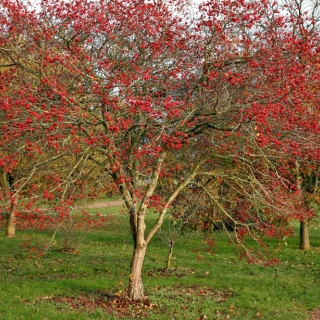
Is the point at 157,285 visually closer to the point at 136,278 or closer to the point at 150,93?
the point at 136,278

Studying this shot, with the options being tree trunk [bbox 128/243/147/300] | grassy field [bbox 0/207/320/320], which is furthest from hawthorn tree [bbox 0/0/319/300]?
grassy field [bbox 0/207/320/320]

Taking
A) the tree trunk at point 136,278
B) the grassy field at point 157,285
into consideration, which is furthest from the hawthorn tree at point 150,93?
the grassy field at point 157,285

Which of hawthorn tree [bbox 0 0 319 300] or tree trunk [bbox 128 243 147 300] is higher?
hawthorn tree [bbox 0 0 319 300]

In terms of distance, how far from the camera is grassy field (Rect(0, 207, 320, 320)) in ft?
29.3

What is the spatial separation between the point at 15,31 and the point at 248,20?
4875mm

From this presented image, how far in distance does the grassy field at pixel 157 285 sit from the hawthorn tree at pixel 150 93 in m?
1.05

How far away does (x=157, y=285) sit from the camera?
36.5 feet

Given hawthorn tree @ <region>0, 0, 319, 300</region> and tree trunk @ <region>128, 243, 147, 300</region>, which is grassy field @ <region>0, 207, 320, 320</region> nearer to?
tree trunk @ <region>128, 243, 147, 300</region>

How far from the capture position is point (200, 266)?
47.3 feet

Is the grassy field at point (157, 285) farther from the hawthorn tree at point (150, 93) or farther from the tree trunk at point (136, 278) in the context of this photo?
the hawthorn tree at point (150, 93)

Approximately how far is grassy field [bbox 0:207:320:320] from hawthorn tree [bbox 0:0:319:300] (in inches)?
41.5

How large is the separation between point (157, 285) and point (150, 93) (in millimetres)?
4708

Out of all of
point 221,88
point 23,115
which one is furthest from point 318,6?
point 23,115

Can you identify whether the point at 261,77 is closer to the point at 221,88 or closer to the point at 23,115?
the point at 221,88
